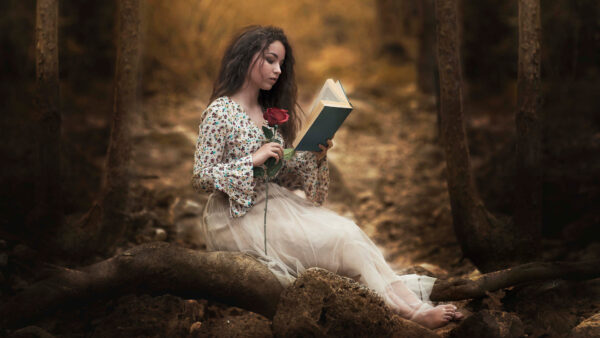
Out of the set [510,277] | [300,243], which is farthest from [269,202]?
[510,277]

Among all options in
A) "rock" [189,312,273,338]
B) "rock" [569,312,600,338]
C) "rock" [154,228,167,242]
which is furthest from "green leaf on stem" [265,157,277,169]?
"rock" [154,228,167,242]

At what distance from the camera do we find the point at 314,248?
3.03 metres

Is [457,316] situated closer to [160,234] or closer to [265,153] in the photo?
[265,153]

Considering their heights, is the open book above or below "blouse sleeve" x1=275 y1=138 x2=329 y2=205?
above

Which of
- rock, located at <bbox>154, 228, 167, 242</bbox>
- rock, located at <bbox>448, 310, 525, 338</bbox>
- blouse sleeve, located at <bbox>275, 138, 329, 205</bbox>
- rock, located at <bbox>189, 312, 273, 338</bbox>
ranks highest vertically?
blouse sleeve, located at <bbox>275, 138, 329, 205</bbox>

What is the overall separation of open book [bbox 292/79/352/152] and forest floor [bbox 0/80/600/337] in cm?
103


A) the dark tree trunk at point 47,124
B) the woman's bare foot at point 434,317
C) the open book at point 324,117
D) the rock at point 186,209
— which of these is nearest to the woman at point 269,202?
the woman's bare foot at point 434,317

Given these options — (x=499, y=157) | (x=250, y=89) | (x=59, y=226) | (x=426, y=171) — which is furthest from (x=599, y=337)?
(x=426, y=171)

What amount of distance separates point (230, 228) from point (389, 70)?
7065 millimetres

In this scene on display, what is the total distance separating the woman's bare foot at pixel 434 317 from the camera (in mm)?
2914

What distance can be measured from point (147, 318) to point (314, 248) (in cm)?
99

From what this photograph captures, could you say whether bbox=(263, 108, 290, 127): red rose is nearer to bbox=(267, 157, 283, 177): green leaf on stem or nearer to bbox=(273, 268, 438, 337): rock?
bbox=(267, 157, 283, 177): green leaf on stem

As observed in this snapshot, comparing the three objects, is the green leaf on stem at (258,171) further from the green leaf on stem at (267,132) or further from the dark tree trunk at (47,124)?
the dark tree trunk at (47,124)

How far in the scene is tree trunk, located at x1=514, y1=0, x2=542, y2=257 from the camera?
3660mm
